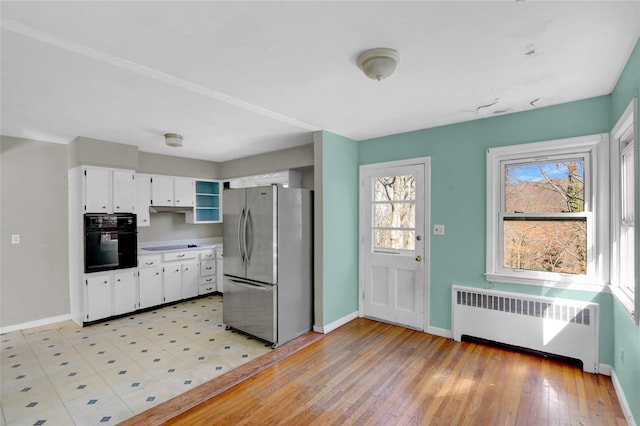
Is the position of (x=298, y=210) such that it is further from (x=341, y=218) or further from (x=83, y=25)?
(x=83, y=25)

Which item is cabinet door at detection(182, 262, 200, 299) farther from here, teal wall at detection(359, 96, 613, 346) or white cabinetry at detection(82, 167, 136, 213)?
teal wall at detection(359, 96, 613, 346)

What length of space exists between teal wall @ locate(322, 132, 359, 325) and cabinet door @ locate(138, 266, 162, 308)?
2765 millimetres

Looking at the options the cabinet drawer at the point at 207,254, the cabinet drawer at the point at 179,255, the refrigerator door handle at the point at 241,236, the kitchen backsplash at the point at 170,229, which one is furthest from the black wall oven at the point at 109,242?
the refrigerator door handle at the point at 241,236

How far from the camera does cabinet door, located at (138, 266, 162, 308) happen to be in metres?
4.50

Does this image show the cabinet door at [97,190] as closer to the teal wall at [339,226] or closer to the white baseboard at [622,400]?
the teal wall at [339,226]

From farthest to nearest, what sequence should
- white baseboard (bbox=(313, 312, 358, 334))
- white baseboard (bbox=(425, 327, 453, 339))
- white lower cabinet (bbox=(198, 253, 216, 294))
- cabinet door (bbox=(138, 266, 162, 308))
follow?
white lower cabinet (bbox=(198, 253, 216, 294)) < cabinet door (bbox=(138, 266, 162, 308)) < white baseboard (bbox=(313, 312, 358, 334)) < white baseboard (bbox=(425, 327, 453, 339))

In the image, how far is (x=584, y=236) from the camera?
2789 mm

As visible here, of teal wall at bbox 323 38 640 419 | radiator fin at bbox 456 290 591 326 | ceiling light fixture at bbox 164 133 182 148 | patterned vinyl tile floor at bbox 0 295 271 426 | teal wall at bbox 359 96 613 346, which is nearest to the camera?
patterned vinyl tile floor at bbox 0 295 271 426

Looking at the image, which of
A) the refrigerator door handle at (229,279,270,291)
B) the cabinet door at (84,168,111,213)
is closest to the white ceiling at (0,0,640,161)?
the cabinet door at (84,168,111,213)

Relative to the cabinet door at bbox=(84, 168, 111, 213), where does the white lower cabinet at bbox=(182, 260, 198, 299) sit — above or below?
below

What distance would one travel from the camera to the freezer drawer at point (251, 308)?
3324mm

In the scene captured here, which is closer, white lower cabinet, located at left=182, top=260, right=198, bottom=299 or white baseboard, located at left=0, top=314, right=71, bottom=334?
white baseboard, located at left=0, top=314, right=71, bottom=334

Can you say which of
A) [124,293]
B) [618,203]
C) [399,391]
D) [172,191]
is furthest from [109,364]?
[618,203]

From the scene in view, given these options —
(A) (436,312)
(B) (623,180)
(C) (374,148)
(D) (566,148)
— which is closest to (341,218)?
(C) (374,148)
